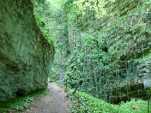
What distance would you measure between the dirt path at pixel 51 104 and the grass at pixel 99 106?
1.64 feet

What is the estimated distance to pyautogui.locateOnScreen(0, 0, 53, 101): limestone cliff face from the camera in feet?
33.2

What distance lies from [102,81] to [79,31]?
5571mm

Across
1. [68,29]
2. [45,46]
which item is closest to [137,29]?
[45,46]

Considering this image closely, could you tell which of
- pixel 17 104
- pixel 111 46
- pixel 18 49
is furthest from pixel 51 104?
pixel 111 46

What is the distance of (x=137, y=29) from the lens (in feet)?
60.1

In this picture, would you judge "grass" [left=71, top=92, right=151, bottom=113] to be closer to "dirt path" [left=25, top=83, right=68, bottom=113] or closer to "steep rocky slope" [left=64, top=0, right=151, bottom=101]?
"dirt path" [left=25, top=83, right=68, bottom=113]

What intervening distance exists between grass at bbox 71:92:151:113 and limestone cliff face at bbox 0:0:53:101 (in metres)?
2.24

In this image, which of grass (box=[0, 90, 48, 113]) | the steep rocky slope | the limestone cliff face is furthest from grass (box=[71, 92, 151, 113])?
the limestone cliff face

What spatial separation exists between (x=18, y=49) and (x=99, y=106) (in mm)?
Answer: 6039

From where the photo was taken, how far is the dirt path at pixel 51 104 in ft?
40.5

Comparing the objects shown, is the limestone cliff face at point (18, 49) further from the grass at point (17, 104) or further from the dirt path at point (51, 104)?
the dirt path at point (51, 104)

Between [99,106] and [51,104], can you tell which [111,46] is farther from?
[51,104]

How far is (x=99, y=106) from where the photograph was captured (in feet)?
50.3

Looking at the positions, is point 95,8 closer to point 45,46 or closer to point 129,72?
point 129,72
